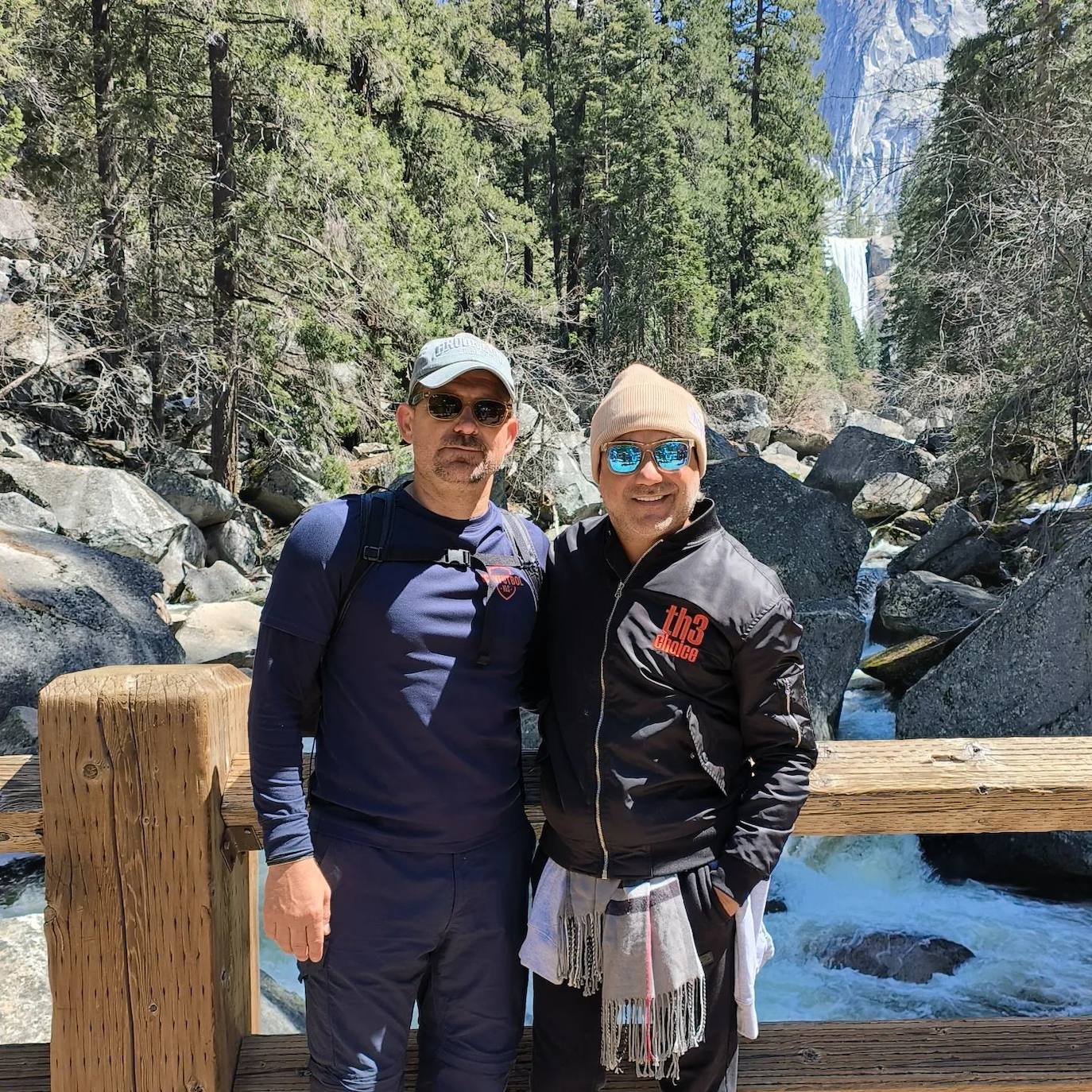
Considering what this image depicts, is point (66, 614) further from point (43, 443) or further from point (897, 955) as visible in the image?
point (43, 443)

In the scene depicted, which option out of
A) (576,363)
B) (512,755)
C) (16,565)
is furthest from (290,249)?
(576,363)

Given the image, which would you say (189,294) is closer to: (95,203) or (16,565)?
(95,203)

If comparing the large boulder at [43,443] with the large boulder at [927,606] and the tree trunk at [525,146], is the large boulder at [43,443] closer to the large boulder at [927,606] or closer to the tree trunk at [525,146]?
the large boulder at [927,606]

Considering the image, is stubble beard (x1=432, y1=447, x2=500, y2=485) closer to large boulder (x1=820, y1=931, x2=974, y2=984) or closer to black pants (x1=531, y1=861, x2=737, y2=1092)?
black pants (x1=531, y1=861, x2=737, y2=1092)

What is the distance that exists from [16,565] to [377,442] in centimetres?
1211

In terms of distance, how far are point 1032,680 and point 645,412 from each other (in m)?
5.04

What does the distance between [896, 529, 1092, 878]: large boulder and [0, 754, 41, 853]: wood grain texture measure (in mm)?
5141

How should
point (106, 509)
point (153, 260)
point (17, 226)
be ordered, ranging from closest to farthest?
1. point (106, 509)
2. point (153, 260)
3. point (17, 226)

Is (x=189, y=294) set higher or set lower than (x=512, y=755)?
higher

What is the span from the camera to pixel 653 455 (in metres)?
2.02

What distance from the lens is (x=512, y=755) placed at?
203 cm

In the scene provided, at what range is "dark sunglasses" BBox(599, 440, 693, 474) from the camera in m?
2.01

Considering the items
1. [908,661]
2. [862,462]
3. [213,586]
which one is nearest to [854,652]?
[908,661]

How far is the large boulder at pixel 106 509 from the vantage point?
41.6 feet
